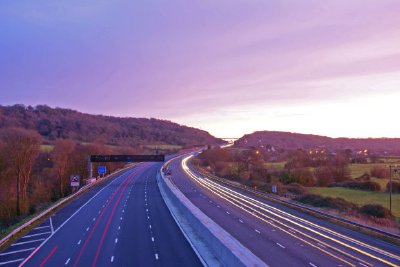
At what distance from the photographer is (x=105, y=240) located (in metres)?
31.7

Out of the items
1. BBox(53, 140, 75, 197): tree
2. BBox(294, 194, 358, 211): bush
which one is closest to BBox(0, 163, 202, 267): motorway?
BBox(294, 194, 358, 211): bush

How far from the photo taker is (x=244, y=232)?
3391 centimetres

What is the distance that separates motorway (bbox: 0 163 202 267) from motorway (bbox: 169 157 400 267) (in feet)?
14.6

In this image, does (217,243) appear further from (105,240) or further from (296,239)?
(105,240)

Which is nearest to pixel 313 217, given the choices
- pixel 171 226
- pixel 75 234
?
pixel 171 226

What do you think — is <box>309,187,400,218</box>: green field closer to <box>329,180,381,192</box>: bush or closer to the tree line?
<box>329,180,381,192</box>: bush

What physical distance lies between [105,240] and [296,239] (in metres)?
12.9

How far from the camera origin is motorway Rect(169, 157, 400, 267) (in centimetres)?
2505

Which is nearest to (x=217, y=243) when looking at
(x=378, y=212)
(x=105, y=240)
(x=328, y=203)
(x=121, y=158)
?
(x=105, y=240)

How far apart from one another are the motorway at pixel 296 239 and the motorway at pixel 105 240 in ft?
14.6

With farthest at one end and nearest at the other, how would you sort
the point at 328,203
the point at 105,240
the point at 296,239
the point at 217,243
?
the point at 328,203 → the point at 105,240 → the point at 296,239 → the point at 217,243

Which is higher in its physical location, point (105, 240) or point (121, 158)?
point (121, 158)

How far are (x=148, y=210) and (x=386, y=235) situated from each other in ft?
78.9

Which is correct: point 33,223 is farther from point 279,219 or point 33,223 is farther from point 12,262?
point 279,219
